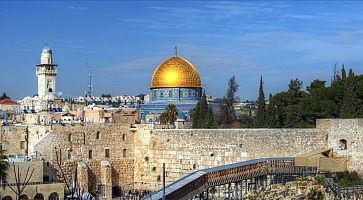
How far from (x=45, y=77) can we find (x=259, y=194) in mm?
26460

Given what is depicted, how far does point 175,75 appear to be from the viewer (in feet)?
125

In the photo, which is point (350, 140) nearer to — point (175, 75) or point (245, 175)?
point (245, 175)

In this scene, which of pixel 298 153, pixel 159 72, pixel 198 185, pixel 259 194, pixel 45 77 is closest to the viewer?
pixel 198 185

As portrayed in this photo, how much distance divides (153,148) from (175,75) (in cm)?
1037

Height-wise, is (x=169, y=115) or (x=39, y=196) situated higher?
(x=169, y=115)

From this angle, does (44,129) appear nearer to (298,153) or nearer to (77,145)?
(77,145)

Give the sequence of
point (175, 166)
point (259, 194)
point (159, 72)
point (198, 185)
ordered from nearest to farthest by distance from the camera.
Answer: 1. point (198, 185)
2. point (259, 194)
3. point (175, 166)
4. point (159, 72)

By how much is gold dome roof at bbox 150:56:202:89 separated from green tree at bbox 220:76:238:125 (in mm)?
2815

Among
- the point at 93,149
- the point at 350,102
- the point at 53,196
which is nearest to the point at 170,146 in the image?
the point at 93,149

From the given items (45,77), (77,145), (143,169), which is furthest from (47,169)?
(45,77)

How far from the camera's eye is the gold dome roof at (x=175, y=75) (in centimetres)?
3800

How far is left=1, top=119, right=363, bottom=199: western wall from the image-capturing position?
23.4 meters

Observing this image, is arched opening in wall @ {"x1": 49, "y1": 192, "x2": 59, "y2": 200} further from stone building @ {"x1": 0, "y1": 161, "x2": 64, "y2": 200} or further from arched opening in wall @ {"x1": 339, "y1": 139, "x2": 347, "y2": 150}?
arched opening in wall @ {"x1": 339, "y1": 139, "x2": 347, "y2": 150}

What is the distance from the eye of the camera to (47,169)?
26.7 m
